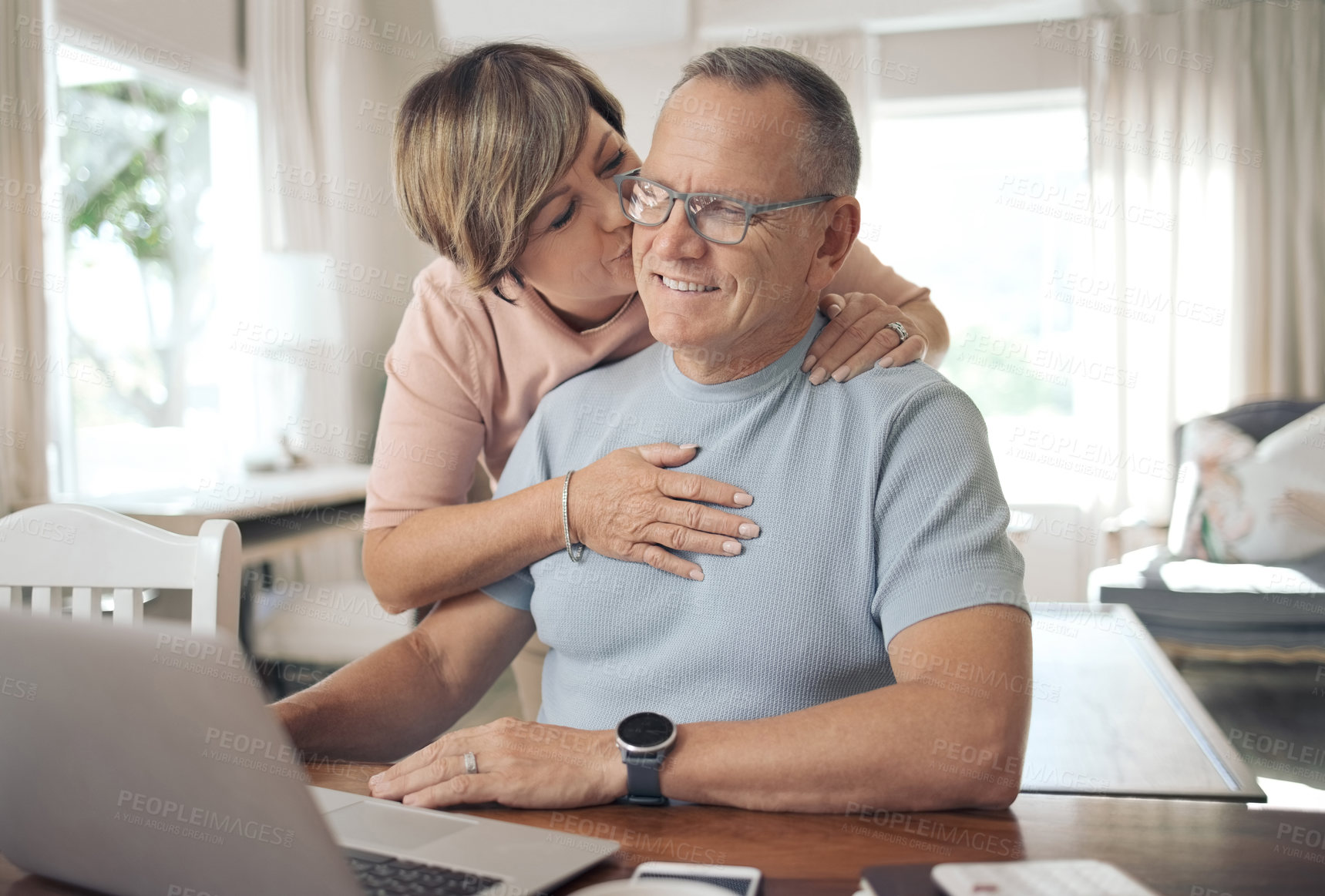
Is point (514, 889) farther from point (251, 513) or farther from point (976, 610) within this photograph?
point (251, 513)

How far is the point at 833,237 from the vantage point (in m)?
1.42

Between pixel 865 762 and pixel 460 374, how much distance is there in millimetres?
929

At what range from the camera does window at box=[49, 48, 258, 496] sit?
4.60 metres

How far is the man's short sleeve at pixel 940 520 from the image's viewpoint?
3.77ft

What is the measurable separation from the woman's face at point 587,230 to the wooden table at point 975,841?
814 millimetres

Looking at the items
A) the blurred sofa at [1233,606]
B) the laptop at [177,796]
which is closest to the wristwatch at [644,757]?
the laptop at [177,796]

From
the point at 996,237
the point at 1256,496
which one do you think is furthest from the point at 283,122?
the point at 1256,496

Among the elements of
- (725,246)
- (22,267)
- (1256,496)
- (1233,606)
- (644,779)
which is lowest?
(1233,606)

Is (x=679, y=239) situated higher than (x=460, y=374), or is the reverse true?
(x=679, y=239)

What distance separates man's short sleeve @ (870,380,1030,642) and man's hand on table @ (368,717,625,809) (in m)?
0.36

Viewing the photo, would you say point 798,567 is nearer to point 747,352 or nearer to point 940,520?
point 940,520

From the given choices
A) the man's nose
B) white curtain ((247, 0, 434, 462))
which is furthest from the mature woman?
white curtain ((247, 0, 434, 462))

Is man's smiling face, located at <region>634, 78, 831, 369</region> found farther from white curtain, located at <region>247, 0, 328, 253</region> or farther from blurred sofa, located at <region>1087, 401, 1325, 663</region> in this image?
white curtain, located at <region>247, 0, 328, 253</region>

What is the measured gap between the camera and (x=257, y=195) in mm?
5602
